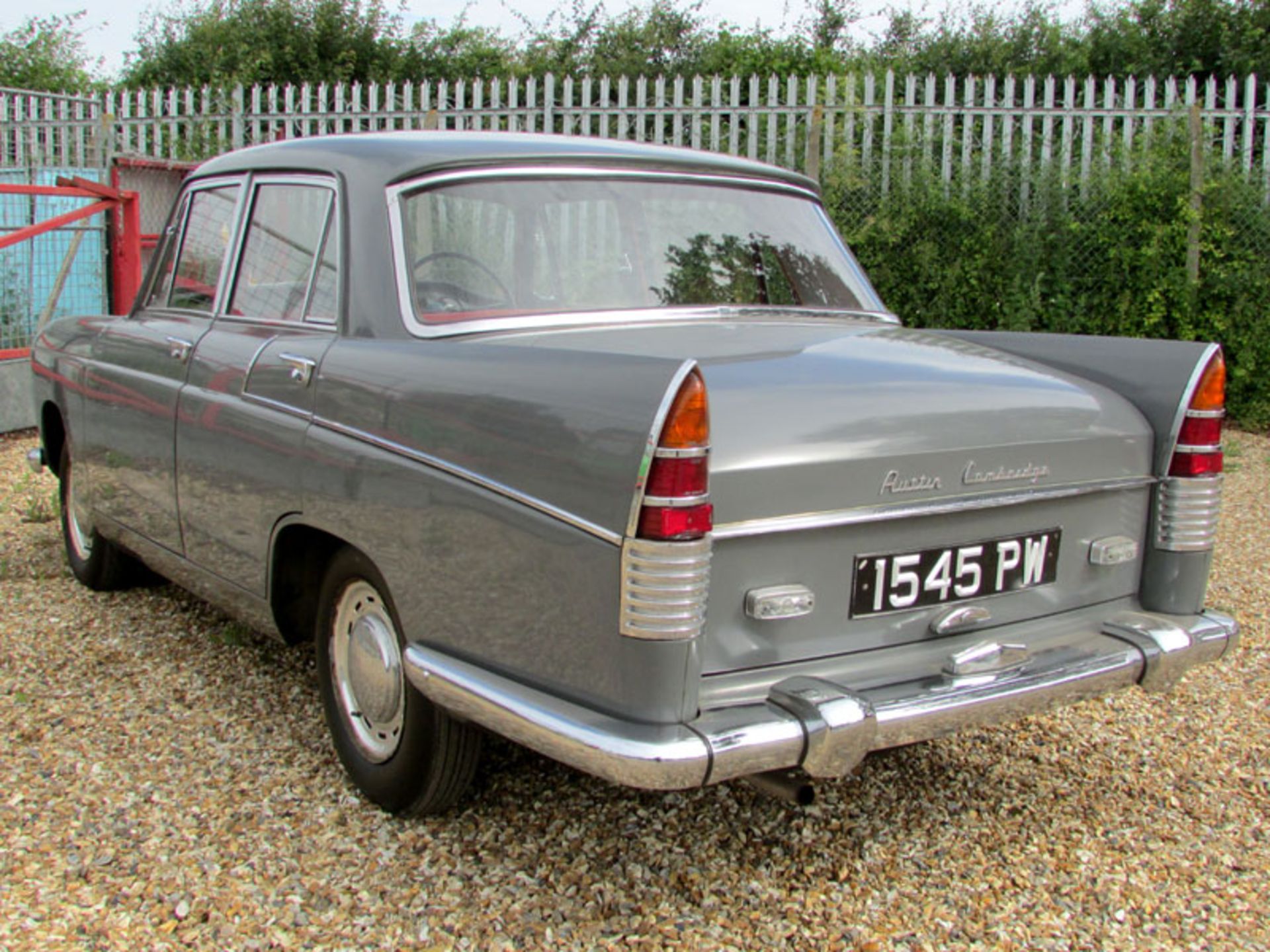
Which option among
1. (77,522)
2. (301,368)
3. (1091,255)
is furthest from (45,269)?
(1091,255)

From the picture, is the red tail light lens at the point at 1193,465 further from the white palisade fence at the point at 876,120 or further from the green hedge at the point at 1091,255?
the white palisade fence at the point at 876,120

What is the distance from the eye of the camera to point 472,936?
256cm

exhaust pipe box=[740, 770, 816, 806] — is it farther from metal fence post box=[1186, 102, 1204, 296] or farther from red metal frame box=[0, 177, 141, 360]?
metal fence post box=[1186, 102, 1204, 296]

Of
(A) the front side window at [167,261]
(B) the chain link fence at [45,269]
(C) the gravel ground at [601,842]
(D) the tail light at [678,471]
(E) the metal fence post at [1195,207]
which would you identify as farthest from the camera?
(E) the metal fence post at [1195,207]

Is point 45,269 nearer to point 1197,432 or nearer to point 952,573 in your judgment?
point 952,573

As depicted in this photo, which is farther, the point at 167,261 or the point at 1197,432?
the point at 167,261

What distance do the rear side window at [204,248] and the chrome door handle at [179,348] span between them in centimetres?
15

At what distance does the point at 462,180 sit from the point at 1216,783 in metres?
2.71

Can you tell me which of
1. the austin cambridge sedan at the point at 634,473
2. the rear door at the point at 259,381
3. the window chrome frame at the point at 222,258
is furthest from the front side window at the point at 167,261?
the rear door at the point at 259,381

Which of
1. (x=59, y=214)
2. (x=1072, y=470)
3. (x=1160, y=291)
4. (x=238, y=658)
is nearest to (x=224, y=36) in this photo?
(x=59, y=214)

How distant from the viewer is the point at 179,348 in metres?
3.81

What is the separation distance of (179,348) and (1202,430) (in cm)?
299

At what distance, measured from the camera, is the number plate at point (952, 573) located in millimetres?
2621

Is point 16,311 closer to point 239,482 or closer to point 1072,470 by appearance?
point 239,482
